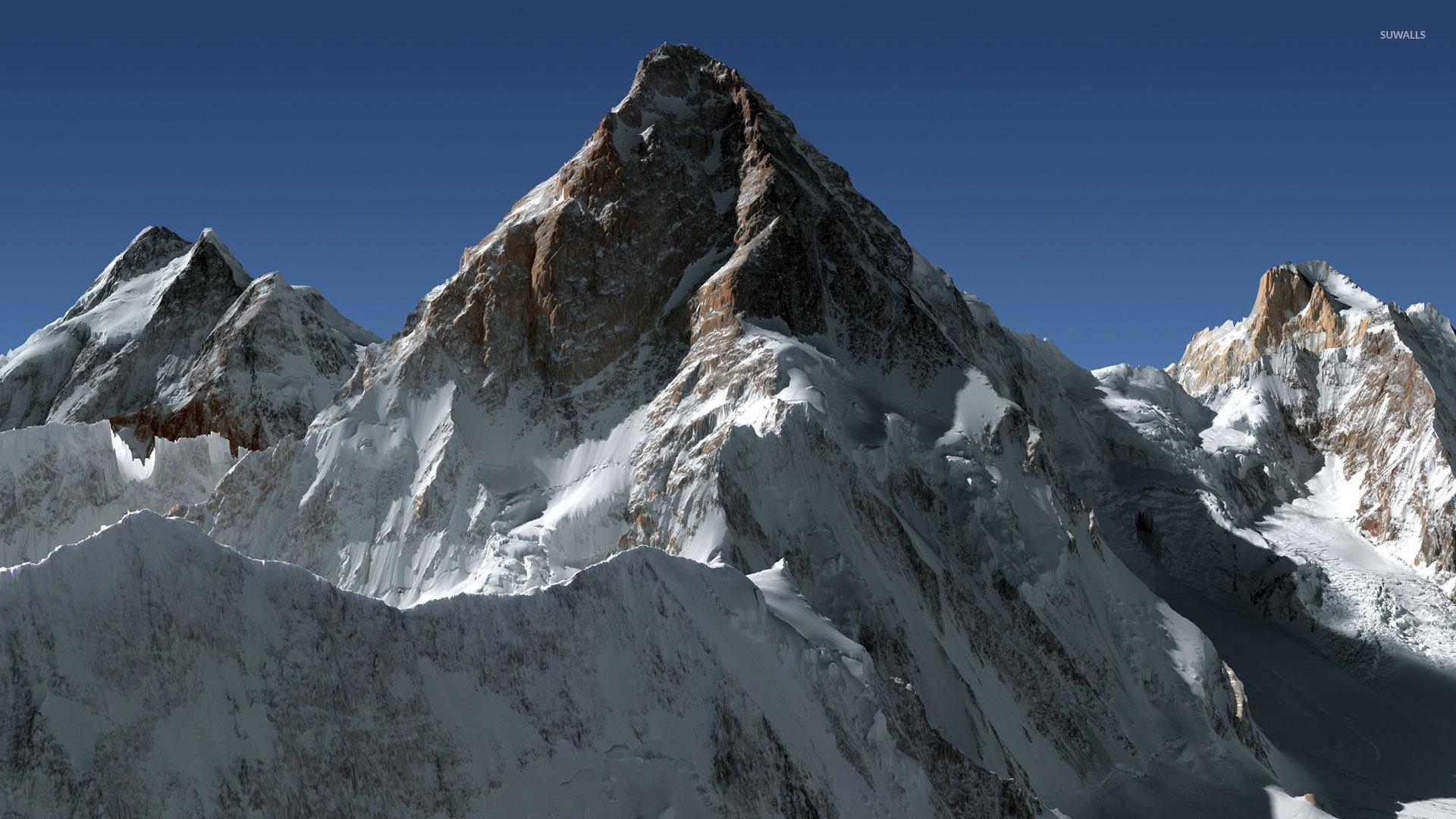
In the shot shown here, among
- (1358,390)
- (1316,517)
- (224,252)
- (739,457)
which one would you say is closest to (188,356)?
(224,252)

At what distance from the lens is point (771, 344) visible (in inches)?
3009

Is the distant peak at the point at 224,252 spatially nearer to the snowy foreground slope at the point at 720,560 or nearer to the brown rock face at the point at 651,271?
the snowy foreground slope at the point at 720,560

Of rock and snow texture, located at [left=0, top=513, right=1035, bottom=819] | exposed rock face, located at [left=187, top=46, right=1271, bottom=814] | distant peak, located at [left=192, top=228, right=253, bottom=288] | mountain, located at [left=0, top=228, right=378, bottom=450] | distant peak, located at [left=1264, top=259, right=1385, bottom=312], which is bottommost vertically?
rock and snow texture, located at [left=0, top=513, right=1035, bottom=819]

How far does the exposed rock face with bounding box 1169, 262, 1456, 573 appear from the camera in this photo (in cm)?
12019

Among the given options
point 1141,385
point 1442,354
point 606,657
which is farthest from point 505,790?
point 1442,354

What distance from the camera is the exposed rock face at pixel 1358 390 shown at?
394 ft

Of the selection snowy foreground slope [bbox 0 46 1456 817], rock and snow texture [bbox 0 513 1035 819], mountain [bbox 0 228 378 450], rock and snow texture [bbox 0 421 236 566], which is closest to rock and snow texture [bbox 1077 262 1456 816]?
snowy foreground slope [bbox 0 46 1456 817]

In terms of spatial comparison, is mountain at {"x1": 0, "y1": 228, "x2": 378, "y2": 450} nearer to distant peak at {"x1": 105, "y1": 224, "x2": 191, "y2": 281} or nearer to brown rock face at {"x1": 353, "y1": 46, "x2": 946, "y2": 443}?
distant peak at {"x1": 105, "y1": 224, "x2": 191, "y2": 281}

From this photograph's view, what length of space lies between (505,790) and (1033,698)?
136 ft

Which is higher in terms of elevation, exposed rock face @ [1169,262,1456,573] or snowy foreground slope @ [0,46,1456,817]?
exposed rock face @ [1169,262,1456,573]

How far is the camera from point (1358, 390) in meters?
135

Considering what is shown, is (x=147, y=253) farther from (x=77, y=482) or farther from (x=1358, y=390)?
(x=1358, y=390)

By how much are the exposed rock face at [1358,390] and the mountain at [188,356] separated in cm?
8975

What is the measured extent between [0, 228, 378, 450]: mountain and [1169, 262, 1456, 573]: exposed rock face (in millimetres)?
89749
